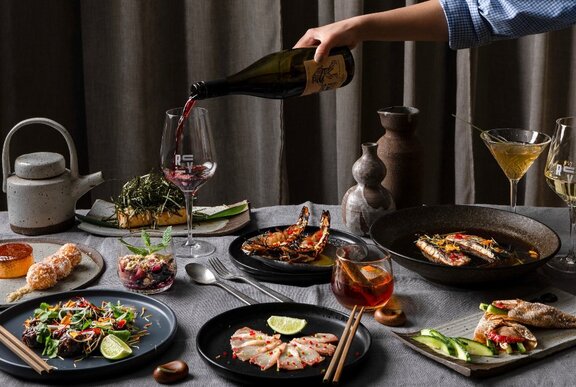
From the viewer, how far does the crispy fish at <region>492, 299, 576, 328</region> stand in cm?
122

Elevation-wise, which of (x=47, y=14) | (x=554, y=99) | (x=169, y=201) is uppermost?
(x=47, y=14)

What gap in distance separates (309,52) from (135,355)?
2.37 feet

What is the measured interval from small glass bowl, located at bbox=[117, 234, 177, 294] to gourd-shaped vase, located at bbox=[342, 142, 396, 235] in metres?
0.41

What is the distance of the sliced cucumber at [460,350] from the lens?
1128mm

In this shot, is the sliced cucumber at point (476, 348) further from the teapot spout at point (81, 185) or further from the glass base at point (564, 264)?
the teapot spout at point (81, 185)

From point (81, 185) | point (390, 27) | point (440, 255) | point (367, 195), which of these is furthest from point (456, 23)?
point (81, 185)

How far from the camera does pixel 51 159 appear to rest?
1.70m

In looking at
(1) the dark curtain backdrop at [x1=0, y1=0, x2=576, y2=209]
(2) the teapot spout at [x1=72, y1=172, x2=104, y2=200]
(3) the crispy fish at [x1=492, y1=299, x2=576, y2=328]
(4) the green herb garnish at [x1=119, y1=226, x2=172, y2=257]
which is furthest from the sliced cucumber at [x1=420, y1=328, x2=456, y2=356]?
(1) the dark curtain backdrop at [x1=0, y1=0, x2=576, y2=209]

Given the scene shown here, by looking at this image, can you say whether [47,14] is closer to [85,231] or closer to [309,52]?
[85,231]

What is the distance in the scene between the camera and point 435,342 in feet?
3.86

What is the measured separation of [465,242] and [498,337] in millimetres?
333

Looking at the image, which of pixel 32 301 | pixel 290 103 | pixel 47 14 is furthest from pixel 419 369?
pixel 47 14

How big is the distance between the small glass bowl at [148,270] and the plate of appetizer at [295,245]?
15 cm

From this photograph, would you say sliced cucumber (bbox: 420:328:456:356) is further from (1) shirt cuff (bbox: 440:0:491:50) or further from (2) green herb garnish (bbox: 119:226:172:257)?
(1) shirt cuff (bbox: 440:0:491:50)
